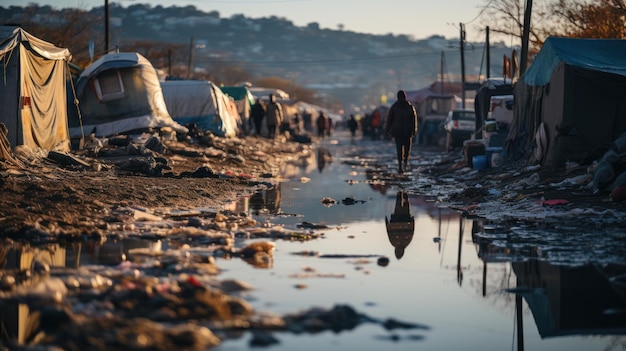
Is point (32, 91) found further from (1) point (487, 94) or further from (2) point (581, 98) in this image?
(1) point (487, 94)

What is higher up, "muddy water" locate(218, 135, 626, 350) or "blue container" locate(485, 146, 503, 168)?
"blue container" locate(485, 146, 503, 168)

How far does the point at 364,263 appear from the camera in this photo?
851cm

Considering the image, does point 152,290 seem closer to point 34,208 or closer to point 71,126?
point 34,208

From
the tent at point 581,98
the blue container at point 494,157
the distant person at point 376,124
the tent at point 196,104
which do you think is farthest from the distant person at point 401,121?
the distant person at point 376,124

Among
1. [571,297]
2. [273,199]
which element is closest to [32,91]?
[273,199]

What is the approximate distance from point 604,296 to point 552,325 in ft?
3.14

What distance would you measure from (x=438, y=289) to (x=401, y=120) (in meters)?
14.2

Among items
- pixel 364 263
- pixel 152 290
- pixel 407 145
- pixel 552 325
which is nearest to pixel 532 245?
pixel 364 263

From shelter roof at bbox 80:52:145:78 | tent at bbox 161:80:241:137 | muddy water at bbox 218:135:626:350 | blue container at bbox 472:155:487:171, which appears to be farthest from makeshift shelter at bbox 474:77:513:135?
muddy water at bbox 218:135:626:350

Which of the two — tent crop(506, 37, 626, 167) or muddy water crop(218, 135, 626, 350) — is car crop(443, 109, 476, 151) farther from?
muddy water crop(218, 135, 626, 350)

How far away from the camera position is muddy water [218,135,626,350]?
563 centimetres

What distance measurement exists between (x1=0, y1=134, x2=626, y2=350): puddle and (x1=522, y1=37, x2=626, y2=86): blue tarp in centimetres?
609

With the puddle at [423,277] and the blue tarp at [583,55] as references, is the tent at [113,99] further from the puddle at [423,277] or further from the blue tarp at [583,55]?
the puddle at [423,277]

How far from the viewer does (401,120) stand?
2133cm
